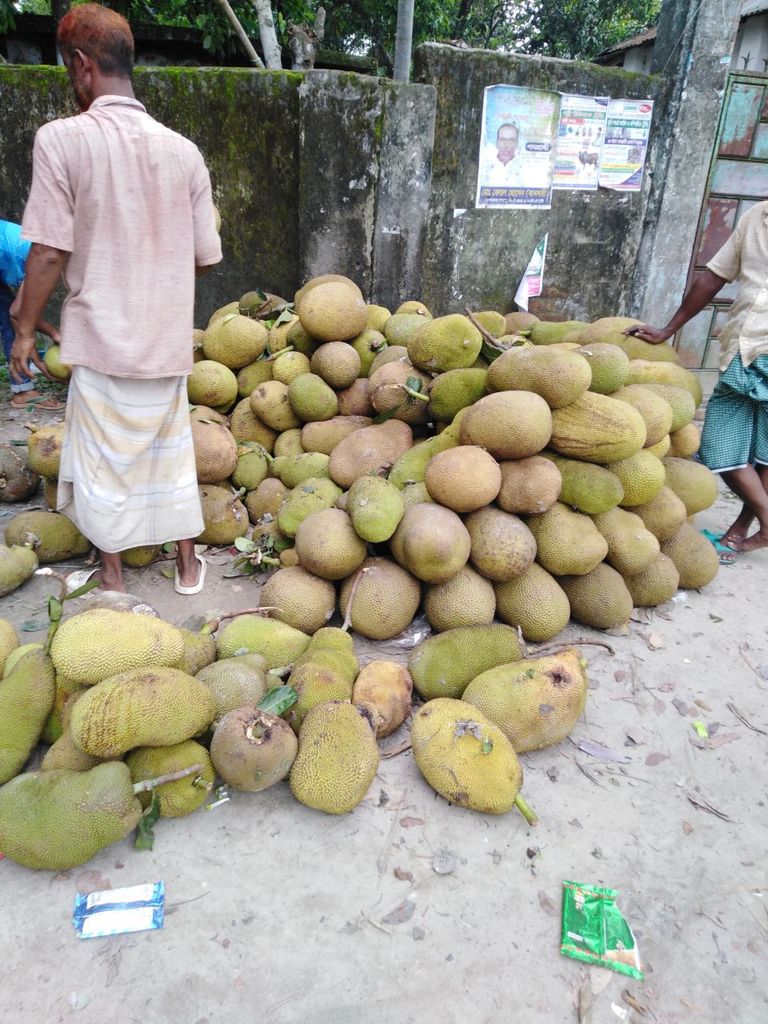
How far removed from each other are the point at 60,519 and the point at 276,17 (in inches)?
335

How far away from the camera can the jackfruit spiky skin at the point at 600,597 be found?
247 cm

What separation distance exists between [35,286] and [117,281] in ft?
0.80

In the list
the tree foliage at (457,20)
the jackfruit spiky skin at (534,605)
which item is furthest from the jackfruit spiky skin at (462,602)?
the tree foliage at (457,20)

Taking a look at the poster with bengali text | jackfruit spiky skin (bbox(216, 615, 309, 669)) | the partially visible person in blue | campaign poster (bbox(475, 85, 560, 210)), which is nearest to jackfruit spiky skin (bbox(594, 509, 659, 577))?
jackfruit spiky skin (bbox(216, 615, 309, 669))

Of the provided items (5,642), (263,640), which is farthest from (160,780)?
(5,642)

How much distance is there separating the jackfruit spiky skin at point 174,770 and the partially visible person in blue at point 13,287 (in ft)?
9.36

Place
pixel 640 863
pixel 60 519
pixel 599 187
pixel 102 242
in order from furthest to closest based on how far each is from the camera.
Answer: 1. pixel 599 187
2. pixel 60 519
3. pixel 102 242
4. pixel 640 863

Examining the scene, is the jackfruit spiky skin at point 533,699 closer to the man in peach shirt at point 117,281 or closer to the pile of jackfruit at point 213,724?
the pile of jackfruit at point 213,724

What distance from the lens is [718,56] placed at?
15.2 ft

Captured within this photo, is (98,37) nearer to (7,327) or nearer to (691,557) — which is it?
(691,557)

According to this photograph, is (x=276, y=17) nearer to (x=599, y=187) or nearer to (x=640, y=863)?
(x=599, y=187)

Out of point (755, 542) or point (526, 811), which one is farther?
point (755, 542)

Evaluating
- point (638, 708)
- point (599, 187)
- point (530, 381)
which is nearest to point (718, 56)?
point (599, 187)

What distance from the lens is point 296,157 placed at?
13.9ft
